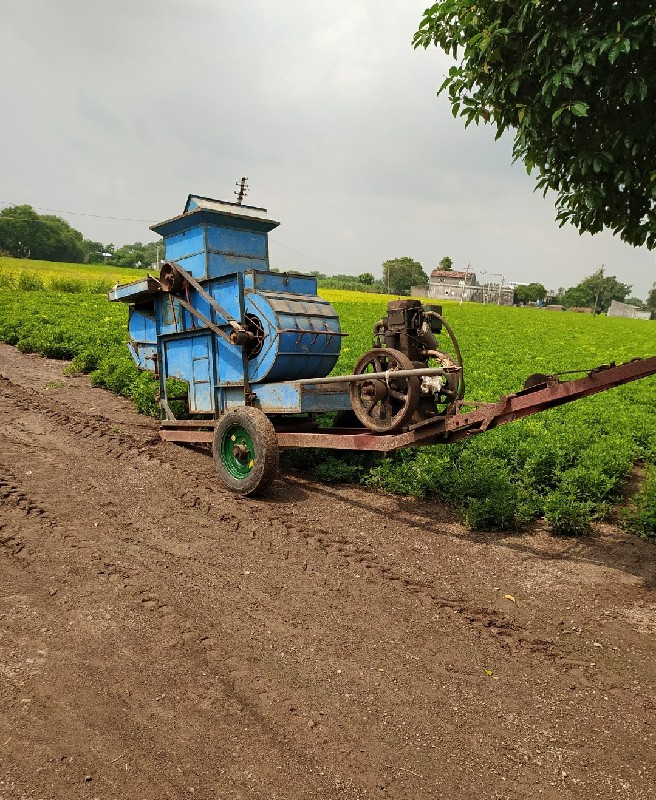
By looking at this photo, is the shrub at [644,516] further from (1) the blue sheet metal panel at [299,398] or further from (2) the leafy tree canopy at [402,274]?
(2) the leafy tree canopy at [402,274]

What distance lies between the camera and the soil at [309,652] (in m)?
3.14

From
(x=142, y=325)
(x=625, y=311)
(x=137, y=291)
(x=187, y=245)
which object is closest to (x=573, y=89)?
(x=187, y=245)

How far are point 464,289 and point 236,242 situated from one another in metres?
96.5

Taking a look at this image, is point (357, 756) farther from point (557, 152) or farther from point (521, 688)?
point (557, 152)

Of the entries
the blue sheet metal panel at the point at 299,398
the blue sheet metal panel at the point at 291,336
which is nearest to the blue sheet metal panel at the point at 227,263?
the blue sheet metal panel at the point at 291,336

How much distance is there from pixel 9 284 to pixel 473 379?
27.5 metres

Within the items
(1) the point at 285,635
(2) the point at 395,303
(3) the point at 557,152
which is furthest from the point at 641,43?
(1) the point at 285,635

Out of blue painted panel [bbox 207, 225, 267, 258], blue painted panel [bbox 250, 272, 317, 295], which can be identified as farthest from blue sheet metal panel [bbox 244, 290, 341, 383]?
blue painted panel [bbox 207, 225, 267, 258]

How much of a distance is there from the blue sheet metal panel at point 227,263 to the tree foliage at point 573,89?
4274 millimetres

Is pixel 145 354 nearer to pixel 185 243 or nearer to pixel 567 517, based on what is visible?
pixel 185 243

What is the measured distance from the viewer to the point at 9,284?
32312 millimetres

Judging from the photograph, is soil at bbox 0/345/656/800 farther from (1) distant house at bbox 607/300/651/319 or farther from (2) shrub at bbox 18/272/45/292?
(1) distant house at bbox 607/300/651/319

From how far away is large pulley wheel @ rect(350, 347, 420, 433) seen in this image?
634cm

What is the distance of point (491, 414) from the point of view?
19.1ft
